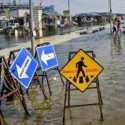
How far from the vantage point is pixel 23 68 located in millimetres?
12164

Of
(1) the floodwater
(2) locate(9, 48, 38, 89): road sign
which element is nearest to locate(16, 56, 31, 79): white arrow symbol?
(2) locate(9, 48, 38, 89): road sign

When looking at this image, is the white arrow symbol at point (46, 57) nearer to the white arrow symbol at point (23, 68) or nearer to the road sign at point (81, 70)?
the white arrow symbol at point (23, 68)

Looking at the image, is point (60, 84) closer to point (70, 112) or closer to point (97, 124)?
point (70, 112)

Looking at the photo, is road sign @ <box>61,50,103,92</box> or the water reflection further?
the water reflection

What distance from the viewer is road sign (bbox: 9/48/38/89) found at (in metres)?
11.9

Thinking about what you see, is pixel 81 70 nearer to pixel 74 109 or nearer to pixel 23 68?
pixel 74 109

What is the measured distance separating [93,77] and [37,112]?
1.73 meters

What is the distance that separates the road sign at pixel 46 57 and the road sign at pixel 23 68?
1345 mm

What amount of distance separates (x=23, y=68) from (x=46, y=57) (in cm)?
216

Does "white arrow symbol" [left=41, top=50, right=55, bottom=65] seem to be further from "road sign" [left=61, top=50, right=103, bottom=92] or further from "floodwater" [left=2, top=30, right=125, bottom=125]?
"road sign" [left=61, top=50, right=103, bottom=92]

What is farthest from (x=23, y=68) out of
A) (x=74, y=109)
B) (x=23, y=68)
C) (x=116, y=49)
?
(x=116, y=49)

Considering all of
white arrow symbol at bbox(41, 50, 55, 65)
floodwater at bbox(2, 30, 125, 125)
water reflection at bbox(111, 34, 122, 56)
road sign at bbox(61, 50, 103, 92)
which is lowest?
water reflection at bbox(111, 34, 122, 56)

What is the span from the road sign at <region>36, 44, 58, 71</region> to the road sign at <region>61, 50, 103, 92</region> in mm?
Result: 3155

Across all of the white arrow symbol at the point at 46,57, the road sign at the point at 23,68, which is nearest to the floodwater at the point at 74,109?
the road sign at the point at 23,68
